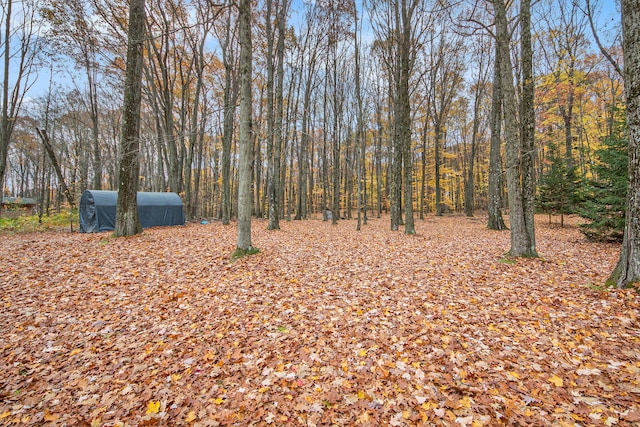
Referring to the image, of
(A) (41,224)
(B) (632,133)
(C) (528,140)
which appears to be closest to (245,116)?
(C) (528,140)

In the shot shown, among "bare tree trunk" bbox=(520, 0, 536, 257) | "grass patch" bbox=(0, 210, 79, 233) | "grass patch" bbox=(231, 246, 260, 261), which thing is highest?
"bare tree trunk" bbox=(520, 0, 536, 257)

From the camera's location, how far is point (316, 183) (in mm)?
38281

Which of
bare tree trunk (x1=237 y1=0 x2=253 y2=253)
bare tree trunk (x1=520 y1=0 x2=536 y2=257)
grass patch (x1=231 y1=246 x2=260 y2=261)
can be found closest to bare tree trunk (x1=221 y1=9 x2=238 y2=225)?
bare tree trunk (x1=237 y1=0 x2=253 y2=253)

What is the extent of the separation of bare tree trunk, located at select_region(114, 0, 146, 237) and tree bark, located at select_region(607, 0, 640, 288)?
11813 mm

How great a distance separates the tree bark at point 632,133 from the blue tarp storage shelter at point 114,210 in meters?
16.5

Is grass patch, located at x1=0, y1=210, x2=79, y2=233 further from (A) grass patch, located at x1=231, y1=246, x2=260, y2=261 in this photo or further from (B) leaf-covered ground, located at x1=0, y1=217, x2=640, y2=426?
(A) grass patch, located at x1=231, y1=246, x2=260, y2=261

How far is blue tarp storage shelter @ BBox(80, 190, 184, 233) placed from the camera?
1238cm

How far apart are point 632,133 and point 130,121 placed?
12394 mm

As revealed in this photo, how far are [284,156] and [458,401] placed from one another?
1897cm

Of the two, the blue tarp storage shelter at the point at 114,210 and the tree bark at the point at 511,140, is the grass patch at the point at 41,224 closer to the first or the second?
the blue tarp storage shelter at the point at 114,210

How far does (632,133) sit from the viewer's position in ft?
13.4

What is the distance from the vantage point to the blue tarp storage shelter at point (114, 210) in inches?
488

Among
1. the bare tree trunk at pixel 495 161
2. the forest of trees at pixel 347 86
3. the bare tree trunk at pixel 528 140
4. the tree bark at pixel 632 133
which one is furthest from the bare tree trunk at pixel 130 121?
the bare tree trunk at pixel 495 161

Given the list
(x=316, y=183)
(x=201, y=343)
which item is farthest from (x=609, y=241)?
(x=316, y=183)
